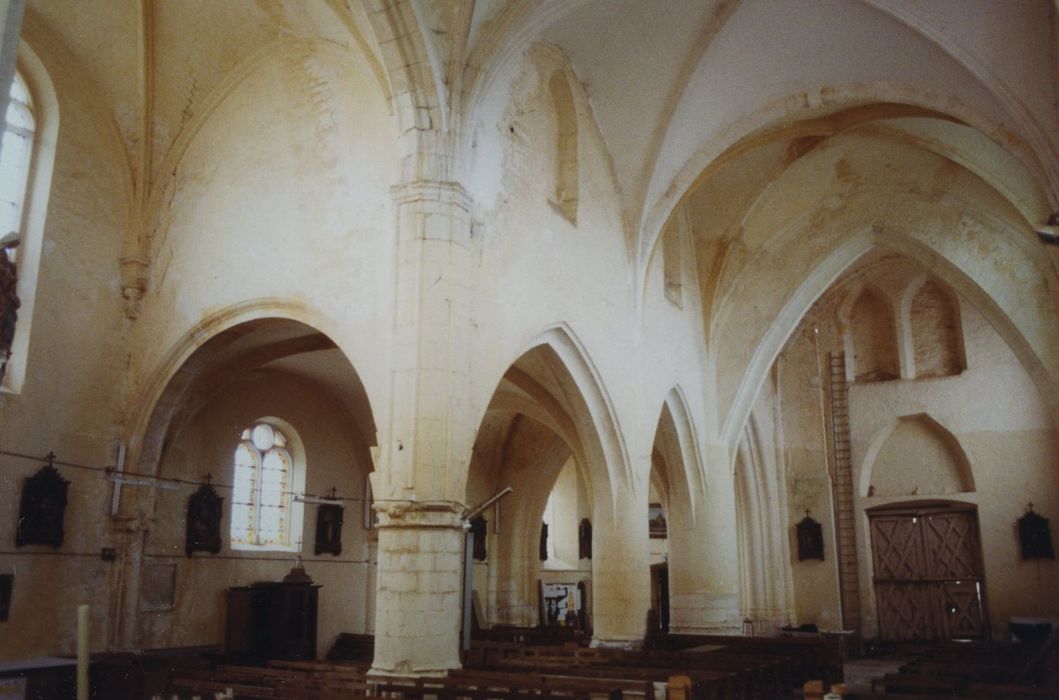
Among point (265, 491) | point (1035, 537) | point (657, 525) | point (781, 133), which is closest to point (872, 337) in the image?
point (1035, 537)

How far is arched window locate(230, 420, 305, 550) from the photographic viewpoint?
16.4m

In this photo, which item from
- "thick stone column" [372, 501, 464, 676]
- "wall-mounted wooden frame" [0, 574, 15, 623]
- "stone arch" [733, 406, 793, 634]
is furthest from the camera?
"stone arch" [733, 406, 793, 634]

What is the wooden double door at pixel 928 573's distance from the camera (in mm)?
21750

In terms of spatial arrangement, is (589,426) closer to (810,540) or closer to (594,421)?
(594,421)

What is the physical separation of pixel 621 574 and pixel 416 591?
511cm

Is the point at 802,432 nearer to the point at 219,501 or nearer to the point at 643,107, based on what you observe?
the point at 643,107

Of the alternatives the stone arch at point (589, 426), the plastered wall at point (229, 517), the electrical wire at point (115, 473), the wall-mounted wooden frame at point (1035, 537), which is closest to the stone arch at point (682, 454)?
the stone arch at point (589, 426)

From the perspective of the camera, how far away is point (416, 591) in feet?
31.9

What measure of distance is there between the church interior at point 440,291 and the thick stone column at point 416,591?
0.11 feet

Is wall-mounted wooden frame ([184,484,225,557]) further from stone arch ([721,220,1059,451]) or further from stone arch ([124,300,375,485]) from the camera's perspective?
stone arch ([721,220,1059,451])

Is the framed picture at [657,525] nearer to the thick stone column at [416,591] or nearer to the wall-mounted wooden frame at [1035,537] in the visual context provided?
the wall-mounted wooden frame at [1035,537]

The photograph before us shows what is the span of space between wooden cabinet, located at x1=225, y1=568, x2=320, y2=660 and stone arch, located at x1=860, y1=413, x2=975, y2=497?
45.2 ft

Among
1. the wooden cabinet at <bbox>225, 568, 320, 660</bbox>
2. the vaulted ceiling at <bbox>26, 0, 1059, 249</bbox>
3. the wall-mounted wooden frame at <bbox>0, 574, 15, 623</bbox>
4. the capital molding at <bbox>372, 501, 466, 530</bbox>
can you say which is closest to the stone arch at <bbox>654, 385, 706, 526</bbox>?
the vaulted ceiling at <bbox>26, 0, 1059, 249</bbox>

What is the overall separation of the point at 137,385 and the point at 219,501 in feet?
9.71
